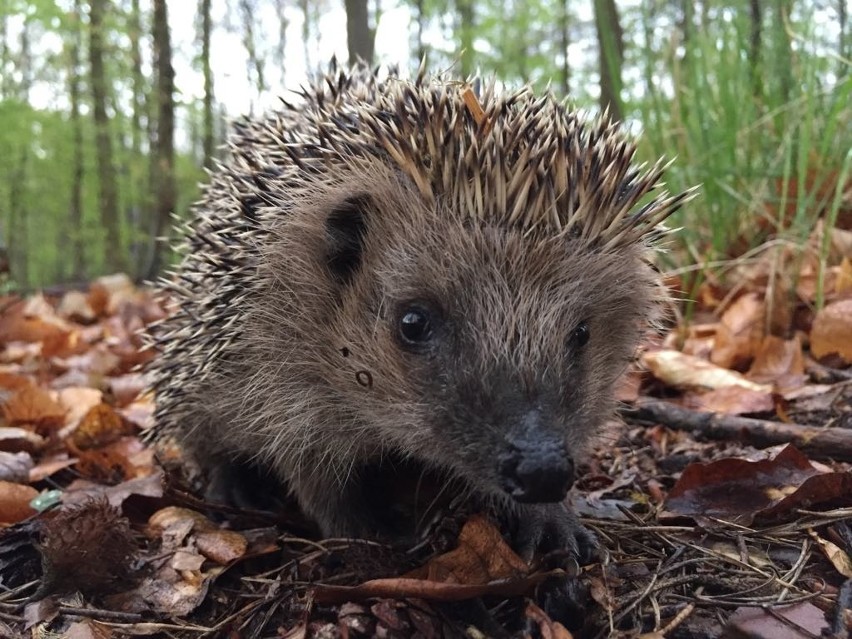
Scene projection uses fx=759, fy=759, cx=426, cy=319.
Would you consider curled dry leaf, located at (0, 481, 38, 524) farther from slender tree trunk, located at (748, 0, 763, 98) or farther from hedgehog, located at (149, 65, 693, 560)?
slender tree trunk, located at (748, 0, 763, 98)

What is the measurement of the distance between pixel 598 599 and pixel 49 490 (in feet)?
6.56

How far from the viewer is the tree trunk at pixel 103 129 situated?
448 inches

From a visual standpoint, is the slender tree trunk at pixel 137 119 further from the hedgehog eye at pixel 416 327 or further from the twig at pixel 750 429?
the hedgehog eye at pixel 416 327

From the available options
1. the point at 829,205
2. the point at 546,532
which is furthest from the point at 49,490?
the point at 829,205

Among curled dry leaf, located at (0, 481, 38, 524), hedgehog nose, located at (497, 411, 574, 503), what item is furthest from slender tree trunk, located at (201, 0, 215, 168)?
hedgehog nose, located at (497, 411, 574, 503)

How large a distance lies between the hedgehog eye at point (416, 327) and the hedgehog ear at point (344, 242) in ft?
0.98

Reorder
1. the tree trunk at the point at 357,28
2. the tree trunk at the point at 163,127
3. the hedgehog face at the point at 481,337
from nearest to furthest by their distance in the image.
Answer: the hedgehog face at the point at 481,337
the tree trunk at the point at 357,28
the tree trunk at the point at 163,127

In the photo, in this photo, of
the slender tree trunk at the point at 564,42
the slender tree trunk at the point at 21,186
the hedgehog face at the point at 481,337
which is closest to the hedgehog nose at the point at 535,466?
the hedgehog face at the point at 481,337

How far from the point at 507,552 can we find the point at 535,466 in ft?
1.27

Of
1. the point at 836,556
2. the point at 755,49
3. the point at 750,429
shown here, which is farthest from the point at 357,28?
the point at 836,556

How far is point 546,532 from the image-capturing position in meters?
2.01

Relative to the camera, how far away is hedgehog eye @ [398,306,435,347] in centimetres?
190

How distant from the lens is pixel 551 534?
6.56 feet

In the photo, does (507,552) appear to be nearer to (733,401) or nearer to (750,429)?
(750,429)
